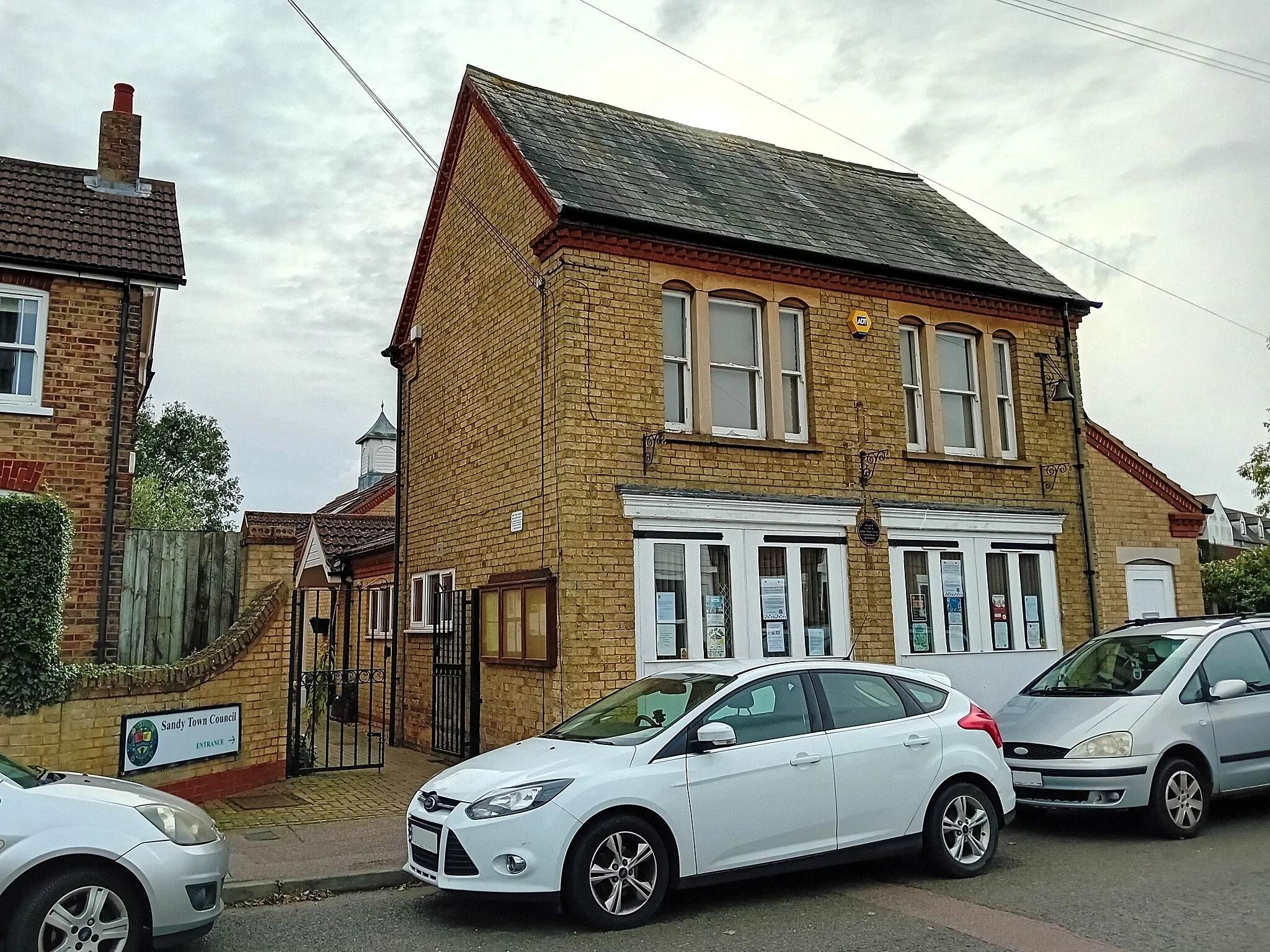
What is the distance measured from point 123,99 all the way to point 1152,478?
16470 mm

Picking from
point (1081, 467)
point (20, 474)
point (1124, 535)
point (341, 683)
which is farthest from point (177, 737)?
point (1124, 535)

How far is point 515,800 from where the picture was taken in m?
A: 6.26

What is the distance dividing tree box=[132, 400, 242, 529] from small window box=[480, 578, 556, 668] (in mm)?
43789

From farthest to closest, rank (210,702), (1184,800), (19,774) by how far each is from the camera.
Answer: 1. (210,702)
2. (1184,800)
3. (19,774)

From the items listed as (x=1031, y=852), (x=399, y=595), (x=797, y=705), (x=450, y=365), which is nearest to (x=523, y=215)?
(x=450, y=365)

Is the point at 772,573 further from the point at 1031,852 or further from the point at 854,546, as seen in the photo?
the point at 1031,852

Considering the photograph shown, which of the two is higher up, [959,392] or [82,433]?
[959,392]

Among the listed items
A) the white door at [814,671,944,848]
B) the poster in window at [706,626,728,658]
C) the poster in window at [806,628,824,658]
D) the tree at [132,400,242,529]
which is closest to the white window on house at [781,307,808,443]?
the poster in window at [806,628,824,658]

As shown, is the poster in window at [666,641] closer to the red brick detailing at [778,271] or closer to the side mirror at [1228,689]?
the red brick detailing at [778,271]

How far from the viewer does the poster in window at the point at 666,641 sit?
451 inches

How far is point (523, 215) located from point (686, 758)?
26.1ft

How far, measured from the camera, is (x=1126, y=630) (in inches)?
410

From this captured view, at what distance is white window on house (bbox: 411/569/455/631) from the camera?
1389cm

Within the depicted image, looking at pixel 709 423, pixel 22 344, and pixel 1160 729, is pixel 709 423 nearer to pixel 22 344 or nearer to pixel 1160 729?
pixel 1160 729
